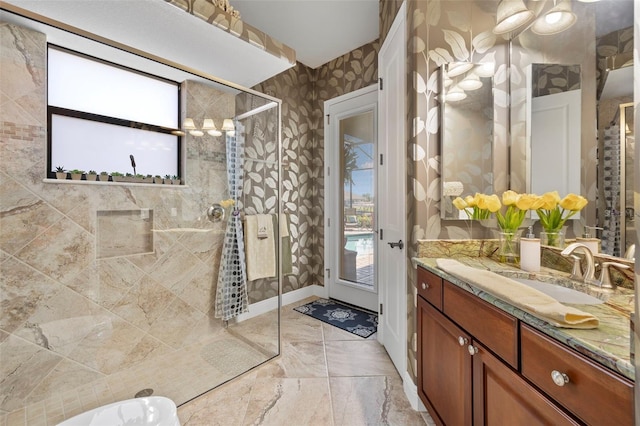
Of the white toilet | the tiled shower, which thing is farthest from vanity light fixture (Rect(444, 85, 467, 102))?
the white toilet

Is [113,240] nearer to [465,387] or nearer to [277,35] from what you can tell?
[465,387]

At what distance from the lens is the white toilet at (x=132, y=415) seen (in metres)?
1.13

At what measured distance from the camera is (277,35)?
269 cm

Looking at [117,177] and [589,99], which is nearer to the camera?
[589,99]

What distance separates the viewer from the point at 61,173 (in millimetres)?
1635

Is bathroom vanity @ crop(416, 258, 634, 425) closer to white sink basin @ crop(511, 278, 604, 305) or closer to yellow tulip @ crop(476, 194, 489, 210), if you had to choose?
white sink basin @ crop(511, 278, 604, 305)

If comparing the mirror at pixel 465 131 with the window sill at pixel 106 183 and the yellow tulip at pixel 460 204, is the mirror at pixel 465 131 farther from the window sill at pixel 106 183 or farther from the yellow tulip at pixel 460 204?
the window sill at pixel 106 183

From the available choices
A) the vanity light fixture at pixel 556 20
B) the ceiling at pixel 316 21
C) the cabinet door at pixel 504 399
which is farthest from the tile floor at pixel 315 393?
the ceiling at pixel 316 21

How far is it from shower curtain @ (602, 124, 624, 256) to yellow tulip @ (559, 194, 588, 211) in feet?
0.28

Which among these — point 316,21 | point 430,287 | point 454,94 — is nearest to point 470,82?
point 454,94

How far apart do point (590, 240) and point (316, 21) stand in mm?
2573

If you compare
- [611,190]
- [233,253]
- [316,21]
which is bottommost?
[233,253]

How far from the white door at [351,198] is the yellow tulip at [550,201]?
5.50 ft

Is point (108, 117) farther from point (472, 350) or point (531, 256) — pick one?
point (531, 256)
